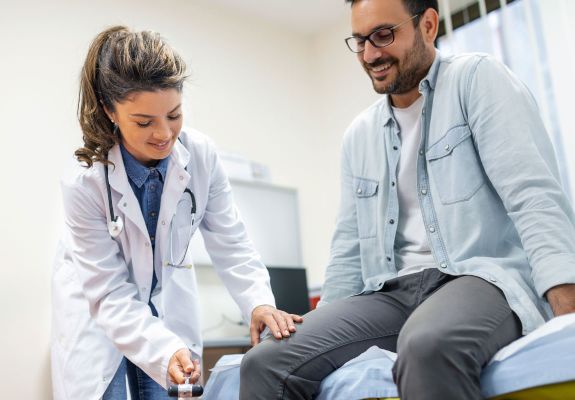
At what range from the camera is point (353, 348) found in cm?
123

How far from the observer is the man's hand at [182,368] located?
1.26 m

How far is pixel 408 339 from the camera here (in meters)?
0.96

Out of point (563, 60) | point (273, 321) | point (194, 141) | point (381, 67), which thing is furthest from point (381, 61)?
point (563, 60)

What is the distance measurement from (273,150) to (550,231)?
2.79 m

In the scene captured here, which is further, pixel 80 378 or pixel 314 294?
pixel 314 294

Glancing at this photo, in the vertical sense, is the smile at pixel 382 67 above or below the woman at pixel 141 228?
above

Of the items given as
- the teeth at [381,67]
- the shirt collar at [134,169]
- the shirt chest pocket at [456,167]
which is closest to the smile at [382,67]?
the teeth at [381,67]

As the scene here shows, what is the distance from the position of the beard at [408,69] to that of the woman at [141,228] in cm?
48

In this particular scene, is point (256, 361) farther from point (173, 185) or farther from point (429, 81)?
point (429, 81)

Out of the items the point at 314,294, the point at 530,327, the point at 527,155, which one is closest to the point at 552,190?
the point at 527,155

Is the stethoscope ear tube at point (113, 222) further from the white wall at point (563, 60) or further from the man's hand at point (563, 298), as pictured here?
the white wall at point (563, 60)

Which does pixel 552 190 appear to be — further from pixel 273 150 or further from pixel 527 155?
pixel 273 150

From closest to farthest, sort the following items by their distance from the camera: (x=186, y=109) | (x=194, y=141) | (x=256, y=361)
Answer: (x=256, y=361) → (x=194, y=141) → (x=186, y=109)

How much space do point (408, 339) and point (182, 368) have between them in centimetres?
55
